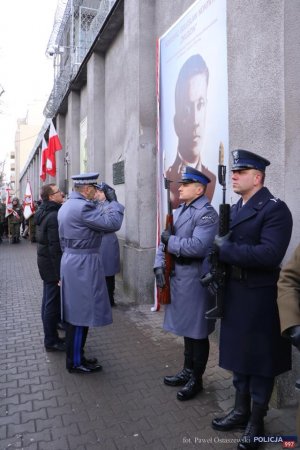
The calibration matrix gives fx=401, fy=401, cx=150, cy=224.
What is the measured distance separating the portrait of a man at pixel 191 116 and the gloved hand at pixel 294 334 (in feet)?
10.3

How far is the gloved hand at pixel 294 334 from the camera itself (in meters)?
1.95

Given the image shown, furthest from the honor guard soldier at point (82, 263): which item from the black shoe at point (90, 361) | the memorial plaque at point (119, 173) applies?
the memorial plaque at point (119, 173)

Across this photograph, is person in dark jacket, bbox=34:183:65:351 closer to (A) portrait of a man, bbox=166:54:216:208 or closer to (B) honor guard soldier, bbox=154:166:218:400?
(B) honor guard soldier, bbox=154:166:218:400

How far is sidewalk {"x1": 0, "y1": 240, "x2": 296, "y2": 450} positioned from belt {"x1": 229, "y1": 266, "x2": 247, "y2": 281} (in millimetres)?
1192

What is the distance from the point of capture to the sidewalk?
9.73 ft

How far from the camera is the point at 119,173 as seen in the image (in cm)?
862

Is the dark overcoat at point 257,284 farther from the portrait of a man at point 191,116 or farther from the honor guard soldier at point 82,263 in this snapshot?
the portrait of a man at point 191,116

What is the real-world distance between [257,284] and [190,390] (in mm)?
1345

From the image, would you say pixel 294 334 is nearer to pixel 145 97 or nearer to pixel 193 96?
pixel 193 96

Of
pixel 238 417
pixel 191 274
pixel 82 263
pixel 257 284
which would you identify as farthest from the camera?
pixel 82 263

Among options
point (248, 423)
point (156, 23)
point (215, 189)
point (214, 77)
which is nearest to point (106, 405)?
point (248, 423)

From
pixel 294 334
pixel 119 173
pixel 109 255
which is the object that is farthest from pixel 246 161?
pixel 119 173

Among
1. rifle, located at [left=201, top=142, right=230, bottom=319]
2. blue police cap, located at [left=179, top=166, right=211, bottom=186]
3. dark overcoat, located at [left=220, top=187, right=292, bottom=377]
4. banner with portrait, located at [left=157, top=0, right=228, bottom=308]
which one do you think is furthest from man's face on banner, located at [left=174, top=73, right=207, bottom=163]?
dark overcoat, located at [left=220, top=187, right=292, bottom=377]

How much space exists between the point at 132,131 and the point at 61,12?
34.5ft
